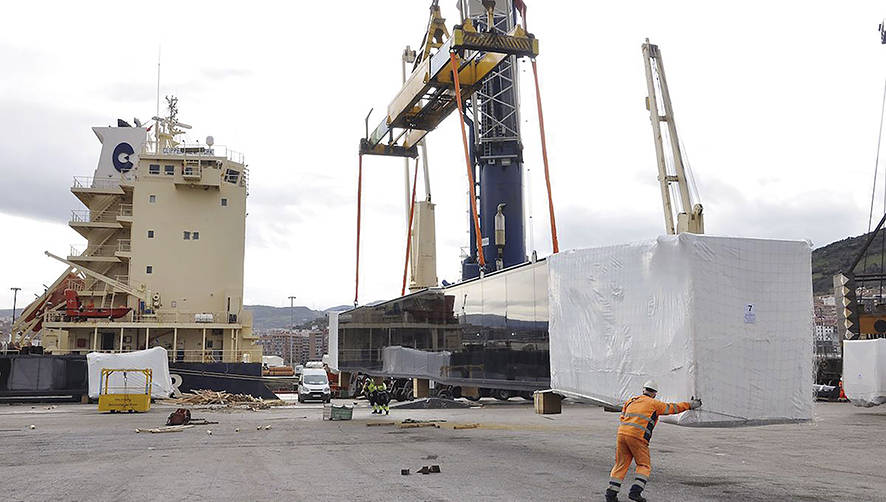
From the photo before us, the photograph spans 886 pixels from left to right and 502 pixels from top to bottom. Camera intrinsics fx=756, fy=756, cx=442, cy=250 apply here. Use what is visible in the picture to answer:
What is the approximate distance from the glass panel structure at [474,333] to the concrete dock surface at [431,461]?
56.6 inches

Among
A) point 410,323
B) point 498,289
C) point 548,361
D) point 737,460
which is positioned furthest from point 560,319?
point 410,323

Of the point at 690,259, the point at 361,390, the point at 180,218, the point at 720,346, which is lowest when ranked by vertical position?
the point at 361,390

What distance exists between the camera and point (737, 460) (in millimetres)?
12609

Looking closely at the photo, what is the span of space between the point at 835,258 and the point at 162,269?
445ft

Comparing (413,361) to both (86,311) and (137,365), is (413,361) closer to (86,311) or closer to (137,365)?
(137,365)

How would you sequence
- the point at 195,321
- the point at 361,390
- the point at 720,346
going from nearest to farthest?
1. the point at 720,346
2. the point at 361,390
3. the point at 195,321

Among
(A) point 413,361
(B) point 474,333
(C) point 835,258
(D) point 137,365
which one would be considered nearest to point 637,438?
(B) point 474,333

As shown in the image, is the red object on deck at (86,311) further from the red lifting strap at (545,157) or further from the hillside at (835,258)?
the hillside at (835,258)

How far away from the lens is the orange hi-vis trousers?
826 centimetres

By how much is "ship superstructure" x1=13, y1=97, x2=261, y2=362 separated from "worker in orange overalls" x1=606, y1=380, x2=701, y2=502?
31.3 meters

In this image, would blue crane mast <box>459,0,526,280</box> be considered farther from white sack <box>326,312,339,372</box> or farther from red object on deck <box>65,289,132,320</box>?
red object on deck <box>65,289,132,320</box>

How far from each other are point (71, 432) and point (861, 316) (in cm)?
2698

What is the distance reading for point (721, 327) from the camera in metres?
8.96

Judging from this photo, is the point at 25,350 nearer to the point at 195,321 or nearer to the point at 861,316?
the point at 195,321
